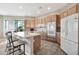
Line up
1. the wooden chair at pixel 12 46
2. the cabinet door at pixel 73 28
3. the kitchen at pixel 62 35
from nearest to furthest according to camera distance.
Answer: the cabinet door at pixel 73 28
the kitchen at pixel 62 35
the wooden chair at pixel 12 46

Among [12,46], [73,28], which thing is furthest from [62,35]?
[12,46]

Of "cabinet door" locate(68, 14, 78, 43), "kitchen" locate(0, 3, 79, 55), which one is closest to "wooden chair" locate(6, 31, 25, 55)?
"kitchen" locate(0, 3, 79, 55)

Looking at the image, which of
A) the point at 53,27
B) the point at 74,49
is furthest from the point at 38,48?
the point at 53,27

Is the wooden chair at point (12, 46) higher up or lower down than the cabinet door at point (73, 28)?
lower down

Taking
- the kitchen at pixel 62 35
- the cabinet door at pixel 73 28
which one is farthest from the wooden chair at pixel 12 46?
the cabinet door at pixel 73 28

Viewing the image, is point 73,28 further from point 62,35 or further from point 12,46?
point 12,46

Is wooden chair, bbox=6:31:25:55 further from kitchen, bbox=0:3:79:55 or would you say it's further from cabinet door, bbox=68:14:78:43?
cabinet door, bbox=68:14:78:43

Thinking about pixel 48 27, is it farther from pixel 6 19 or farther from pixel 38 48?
pixel 6 19

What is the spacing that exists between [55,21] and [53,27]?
0.35 meters

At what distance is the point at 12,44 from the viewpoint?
3.46 metres

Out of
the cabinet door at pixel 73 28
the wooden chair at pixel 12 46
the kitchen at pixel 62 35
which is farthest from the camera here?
the wooden chair at pixel 12 46

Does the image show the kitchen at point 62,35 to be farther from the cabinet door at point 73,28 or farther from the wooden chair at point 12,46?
the wooden chair at point 12,46

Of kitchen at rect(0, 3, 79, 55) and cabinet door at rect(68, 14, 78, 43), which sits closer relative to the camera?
cabinet door at rect(68, 14, 78, 43)

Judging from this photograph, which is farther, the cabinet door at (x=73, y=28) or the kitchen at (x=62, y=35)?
the kitchen at (x=62, y=35)
